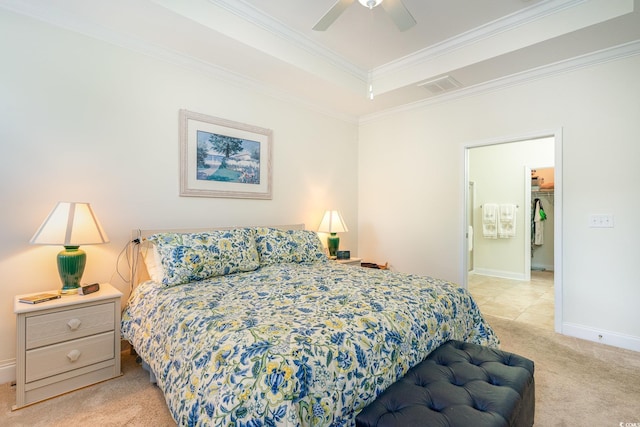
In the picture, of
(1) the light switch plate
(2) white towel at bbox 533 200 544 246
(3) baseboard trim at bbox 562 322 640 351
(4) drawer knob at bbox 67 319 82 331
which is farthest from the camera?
(2) white towel at bbox 533 200 544 246

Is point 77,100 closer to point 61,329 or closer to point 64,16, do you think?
point 64,16

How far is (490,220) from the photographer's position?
5.76m

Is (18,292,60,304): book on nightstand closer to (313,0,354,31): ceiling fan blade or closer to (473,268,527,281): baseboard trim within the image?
(313,0,354,31): ceiling fan blade

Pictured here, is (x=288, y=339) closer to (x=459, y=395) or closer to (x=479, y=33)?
(x=459, y=395)

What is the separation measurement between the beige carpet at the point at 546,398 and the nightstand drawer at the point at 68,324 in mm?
372

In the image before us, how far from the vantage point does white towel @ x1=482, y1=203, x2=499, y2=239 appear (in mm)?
5727

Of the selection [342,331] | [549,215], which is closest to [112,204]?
[342,331]

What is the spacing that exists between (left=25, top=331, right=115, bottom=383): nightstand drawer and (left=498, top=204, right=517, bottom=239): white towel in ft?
19.5

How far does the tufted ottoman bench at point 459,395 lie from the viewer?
115 cm

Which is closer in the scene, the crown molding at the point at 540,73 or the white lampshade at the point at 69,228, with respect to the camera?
the white lampshade at the point at 69,228

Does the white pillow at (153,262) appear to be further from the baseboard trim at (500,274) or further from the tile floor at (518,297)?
the baseboard trim at (500,274)

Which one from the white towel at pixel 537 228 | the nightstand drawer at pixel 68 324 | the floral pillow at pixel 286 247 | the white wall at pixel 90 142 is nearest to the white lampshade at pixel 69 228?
the white wall at pixel 90 142

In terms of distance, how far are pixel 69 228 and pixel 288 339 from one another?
175 cm

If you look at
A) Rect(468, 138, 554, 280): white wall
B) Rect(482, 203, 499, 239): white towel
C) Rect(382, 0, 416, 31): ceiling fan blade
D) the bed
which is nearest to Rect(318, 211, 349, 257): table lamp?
the bed
